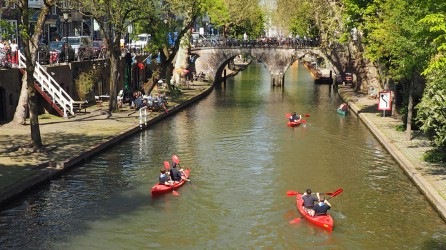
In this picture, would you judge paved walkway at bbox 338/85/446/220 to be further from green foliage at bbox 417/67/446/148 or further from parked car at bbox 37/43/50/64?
parked car at bbox 37/43/50/64

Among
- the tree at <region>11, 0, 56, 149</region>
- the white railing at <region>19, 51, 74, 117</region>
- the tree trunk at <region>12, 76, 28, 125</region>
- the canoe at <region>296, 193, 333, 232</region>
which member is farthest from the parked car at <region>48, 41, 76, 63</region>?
the canoe at <region>296, 193, 333, 232</region>

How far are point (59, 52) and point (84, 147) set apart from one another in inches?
667

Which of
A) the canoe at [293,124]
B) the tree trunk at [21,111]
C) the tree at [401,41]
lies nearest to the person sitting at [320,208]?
the tree at [401,41]

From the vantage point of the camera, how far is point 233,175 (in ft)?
98.9

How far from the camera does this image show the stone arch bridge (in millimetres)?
82875

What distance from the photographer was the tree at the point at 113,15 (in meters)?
40.9

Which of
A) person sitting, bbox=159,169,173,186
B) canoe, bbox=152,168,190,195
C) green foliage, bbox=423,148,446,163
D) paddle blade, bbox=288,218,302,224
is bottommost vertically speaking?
paddle blade, bbox=288,218,302,224

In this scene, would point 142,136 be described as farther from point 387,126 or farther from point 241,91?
point 241,91

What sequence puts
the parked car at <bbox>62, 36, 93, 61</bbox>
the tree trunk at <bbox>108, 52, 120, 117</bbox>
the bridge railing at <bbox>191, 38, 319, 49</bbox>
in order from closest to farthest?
1. the tree trunk at <bbox>108, 52, 120, 117</bbox>
2. the parked car at <bbox>62, 36, 93, 61</bbox>
3. the bridge railing at <bbox>191, 38, 319, 49</bbox>

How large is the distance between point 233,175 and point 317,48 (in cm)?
5274

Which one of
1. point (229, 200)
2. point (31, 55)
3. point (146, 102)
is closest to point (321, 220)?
point (229, 200)

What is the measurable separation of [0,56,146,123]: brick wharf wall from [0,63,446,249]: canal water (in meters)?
8.40

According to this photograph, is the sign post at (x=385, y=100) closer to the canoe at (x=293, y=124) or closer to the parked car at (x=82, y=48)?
the canoe at (x=293, y=124)

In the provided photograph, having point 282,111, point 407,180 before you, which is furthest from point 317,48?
point 407,180
